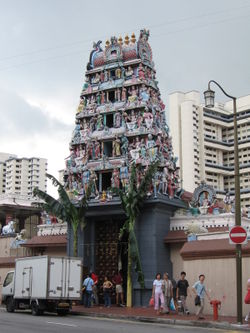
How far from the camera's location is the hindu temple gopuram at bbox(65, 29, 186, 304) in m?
30.9

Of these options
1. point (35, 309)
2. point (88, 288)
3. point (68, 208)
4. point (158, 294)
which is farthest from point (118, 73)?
point (35, 309)

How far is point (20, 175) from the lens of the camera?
182875 millimetres

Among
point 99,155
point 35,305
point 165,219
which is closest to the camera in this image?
point 35,305

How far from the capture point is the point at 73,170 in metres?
34.5

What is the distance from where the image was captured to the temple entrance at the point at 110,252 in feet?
105

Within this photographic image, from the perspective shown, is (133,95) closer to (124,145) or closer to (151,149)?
(124,145)

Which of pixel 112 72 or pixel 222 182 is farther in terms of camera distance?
pixel 222 182

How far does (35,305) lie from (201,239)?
28.3 feet

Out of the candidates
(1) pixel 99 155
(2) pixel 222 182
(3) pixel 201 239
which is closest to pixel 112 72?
(1) pixel 99 155

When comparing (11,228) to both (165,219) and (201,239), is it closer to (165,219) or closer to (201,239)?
(165,219)

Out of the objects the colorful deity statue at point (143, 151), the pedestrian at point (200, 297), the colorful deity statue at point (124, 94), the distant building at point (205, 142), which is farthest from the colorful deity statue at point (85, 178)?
the distant building at point (205, 142)

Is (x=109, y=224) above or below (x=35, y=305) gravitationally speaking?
above

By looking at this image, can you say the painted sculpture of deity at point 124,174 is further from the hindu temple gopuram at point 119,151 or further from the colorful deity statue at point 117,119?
the colorful deity statue at point 117,119

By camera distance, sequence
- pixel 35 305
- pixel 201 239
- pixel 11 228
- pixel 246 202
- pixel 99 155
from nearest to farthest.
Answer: pixel 35 305 < pixel 201 239 < pixel 99 155 < pixel 11 228 < pixel 246 202
